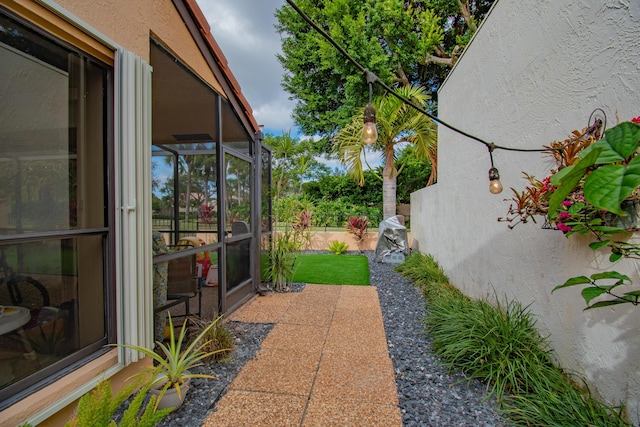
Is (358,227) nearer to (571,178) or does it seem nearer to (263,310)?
(263,310)

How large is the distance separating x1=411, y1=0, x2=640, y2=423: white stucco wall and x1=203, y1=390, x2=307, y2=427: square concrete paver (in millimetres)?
2133

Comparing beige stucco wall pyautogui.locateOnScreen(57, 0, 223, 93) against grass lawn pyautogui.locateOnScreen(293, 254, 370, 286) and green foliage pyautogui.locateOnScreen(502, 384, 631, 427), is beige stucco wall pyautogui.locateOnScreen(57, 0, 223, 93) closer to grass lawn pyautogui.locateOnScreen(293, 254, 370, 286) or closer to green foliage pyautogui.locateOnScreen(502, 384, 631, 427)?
green foliage pyautogui.locateOnScreen(502, 384, 631, 427)

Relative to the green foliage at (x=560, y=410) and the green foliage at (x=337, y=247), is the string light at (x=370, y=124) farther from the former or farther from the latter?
the green foliage at (x=337, y=247)

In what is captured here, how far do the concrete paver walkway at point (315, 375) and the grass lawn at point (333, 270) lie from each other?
1.98 metres

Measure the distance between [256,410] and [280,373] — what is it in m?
0.54

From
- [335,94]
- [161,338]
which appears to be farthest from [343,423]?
[335,94]

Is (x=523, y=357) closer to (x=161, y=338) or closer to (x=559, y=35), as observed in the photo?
(x=559, y=35)

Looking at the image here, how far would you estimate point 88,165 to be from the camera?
216 cm

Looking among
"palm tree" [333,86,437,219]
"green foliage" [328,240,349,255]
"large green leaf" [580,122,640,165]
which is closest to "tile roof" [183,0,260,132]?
"large green leaf" [580,122,640,165]

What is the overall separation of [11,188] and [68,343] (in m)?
1.04

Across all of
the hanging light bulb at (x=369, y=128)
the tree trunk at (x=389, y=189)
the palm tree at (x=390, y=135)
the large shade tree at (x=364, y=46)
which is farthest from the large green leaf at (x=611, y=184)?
the large shade tree at (x=364, y=46)

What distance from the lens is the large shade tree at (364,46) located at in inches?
473

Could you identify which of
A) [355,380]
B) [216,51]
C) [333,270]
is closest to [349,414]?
[355,380]

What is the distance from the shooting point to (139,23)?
97.3 inches
